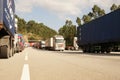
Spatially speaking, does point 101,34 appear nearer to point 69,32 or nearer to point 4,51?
point 4,51

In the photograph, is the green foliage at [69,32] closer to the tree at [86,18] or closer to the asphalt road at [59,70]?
the tree at [86,18]

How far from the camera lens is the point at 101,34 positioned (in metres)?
39.1

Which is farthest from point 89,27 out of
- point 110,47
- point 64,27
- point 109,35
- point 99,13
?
point 64,27

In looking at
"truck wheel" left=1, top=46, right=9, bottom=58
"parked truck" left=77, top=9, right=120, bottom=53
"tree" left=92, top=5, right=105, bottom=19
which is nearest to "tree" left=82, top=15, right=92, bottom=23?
"tree" left=92, top=5, right=105, bottom=19

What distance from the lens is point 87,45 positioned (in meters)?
46.9

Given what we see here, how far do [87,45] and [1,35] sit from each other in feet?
85.2

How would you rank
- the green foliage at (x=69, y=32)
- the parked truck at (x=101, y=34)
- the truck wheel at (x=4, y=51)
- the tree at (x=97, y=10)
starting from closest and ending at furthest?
the truck wheel at (x=4, y=51), the parked truck at (x=101, y=34), the tree at (x=97, y=10), the green foliage at (x=69, y=32)

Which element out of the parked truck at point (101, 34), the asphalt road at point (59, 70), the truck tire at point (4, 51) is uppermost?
the parked truck at point (101, 34)

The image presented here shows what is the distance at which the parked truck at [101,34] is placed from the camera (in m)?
34.0

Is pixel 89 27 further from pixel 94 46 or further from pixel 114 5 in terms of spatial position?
pixel 114 5

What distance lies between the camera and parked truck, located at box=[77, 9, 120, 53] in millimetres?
34031

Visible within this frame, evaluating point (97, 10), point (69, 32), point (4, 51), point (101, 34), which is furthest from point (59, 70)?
point (69, 32)

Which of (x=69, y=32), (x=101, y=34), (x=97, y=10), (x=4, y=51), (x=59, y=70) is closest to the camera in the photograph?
(x=59, y=70)

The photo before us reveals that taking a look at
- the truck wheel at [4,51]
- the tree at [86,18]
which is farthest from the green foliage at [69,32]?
the truck wheel at [4,51]
